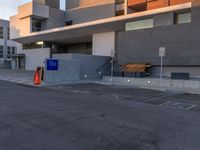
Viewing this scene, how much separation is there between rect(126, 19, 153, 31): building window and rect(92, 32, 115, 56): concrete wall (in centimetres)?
447

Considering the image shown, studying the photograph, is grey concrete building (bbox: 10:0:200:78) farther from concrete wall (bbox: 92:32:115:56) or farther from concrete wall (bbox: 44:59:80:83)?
concrete wall (bbox: 44:59:80:83)

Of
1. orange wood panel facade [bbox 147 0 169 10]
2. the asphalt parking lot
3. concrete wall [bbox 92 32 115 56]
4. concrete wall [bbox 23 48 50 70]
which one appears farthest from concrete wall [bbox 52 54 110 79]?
concrete wall [bbox 23 48 50 70]

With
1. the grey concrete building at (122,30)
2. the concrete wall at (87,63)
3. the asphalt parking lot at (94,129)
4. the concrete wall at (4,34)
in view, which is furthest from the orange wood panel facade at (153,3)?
the concrete wall at (4,34)

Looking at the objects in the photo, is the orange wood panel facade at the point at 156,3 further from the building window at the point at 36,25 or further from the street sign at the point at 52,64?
the building window at the point at 36,25

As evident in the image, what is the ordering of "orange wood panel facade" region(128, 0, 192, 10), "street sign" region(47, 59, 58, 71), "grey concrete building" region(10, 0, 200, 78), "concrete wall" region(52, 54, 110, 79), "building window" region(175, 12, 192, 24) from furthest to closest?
"orange wood panel facade" region(128, 0, 192, 10)
"concrete wall" region(52, 54, 110, 79)
"building window" region(175, 12, 192, 24)
"grey concrete building" region(10, 0, 200, 78)
"street sign" region(47, 59, 58, 71)

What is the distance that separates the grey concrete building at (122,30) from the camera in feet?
66.1

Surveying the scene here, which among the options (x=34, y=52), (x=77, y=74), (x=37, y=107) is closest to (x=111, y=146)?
(x=37, y=107)

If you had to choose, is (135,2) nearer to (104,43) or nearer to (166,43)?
(104,43)

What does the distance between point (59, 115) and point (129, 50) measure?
17722mm

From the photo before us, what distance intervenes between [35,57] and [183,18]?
27.4m

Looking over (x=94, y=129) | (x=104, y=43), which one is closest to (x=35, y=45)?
(x=104, y=43)

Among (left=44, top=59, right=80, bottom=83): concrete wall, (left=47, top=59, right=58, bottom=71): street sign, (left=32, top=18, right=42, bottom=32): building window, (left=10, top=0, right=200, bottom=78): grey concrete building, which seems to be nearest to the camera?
(left=47, top=59, right=58, bottom=71): street sign

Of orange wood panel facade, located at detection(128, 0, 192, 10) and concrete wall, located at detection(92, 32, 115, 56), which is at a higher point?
orange wood panel facade, located at detection(128, 0, 192, 10)

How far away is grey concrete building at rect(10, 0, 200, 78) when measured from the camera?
20.1 metres
